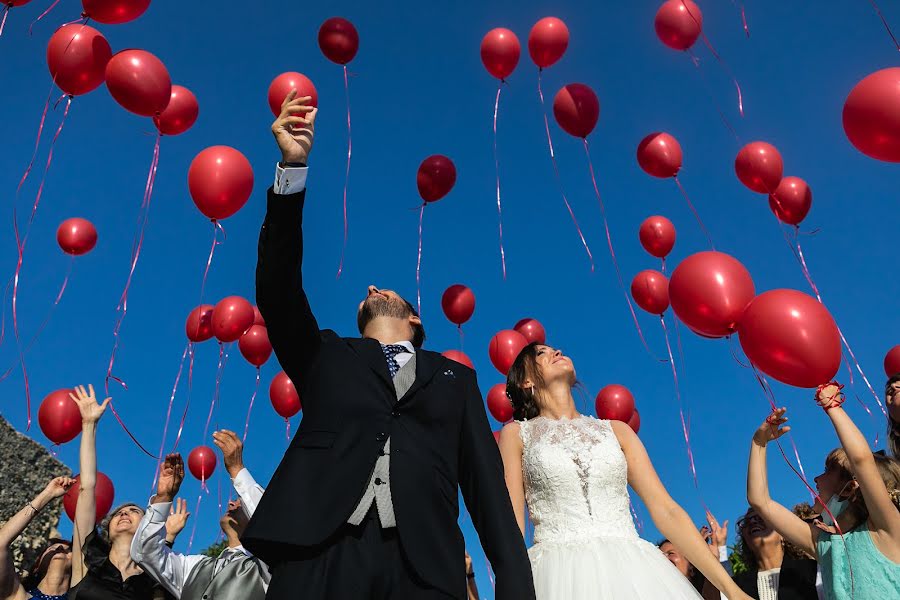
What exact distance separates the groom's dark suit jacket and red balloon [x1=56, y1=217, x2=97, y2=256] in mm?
6322

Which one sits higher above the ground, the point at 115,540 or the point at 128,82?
the point at 128,82

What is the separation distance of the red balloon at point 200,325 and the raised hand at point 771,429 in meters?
5.64

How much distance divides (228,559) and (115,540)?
2.73 feet

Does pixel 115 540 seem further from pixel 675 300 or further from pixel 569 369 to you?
pixel 675 300

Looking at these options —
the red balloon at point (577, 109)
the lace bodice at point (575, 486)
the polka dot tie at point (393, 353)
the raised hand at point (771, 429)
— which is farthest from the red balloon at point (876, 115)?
the polka dot tie at point (393, 353)

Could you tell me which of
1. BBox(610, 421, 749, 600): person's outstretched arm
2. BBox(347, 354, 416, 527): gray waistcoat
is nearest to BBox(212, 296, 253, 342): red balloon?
BBox(610, 421, 749, 600): person's outstretched arm

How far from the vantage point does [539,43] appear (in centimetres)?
694

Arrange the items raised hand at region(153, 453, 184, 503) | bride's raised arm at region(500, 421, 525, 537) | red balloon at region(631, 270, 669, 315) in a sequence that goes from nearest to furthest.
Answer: bride's raised arm at region(500, 421, 525, 537) < raised hand at region(153, 453, 184, 503) < red balloon at region(631, 270, 669, 315)

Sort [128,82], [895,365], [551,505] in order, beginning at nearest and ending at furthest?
1. [551,505]
2. [128,82]
3. [895,365]

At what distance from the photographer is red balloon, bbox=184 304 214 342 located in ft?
24.4

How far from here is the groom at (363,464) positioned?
5.55ft

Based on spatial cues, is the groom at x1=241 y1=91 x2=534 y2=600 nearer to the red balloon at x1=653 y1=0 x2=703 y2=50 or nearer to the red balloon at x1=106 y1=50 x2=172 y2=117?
the red balloon at x1=106 y1=50 x2=172 y2=117

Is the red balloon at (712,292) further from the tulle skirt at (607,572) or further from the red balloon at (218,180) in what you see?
the red balloon at (218,180)

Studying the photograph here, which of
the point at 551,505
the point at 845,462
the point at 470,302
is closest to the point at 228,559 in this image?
the point at 551,505
